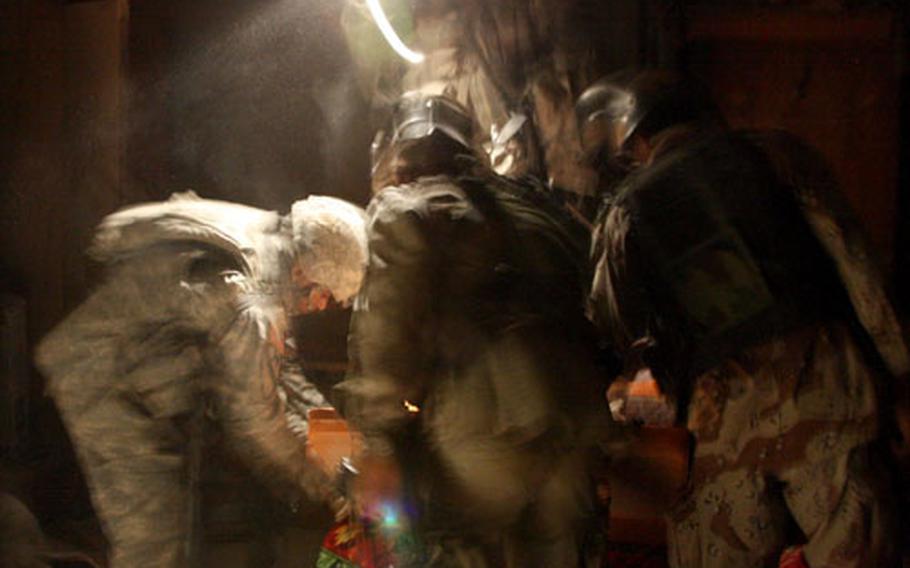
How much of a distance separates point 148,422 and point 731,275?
121 cm

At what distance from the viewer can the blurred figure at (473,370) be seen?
214cm

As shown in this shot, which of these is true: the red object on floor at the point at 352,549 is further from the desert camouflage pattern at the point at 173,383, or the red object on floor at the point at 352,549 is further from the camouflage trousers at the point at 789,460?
the camouflage trousers at the point at 789,460

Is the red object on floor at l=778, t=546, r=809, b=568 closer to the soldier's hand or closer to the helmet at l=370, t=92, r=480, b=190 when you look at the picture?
the soldier's hand

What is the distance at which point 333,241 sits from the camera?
239cm

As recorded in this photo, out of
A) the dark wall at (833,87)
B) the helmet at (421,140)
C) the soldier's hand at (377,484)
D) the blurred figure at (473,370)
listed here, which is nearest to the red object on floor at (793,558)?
the blurred figure at (473,370)

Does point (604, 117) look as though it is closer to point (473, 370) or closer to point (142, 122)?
point (473, 370)

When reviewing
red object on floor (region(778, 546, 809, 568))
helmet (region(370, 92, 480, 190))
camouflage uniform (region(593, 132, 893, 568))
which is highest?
helmet (region(370, 92, 480, 190))

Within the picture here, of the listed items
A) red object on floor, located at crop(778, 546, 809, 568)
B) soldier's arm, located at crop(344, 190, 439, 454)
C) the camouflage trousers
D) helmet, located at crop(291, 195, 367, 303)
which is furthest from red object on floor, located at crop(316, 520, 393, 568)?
red object on floor, located at crop(778, 546, 809, 568)

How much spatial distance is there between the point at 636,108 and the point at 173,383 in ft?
3.49

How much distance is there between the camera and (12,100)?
237 centimetres

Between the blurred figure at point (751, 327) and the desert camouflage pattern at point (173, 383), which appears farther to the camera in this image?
the desert camouflage pattern at point (173, 383)

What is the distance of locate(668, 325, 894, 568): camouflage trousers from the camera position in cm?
202

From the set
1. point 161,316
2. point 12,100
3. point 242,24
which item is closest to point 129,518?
point 161,316

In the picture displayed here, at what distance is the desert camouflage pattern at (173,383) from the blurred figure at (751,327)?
71 cm
